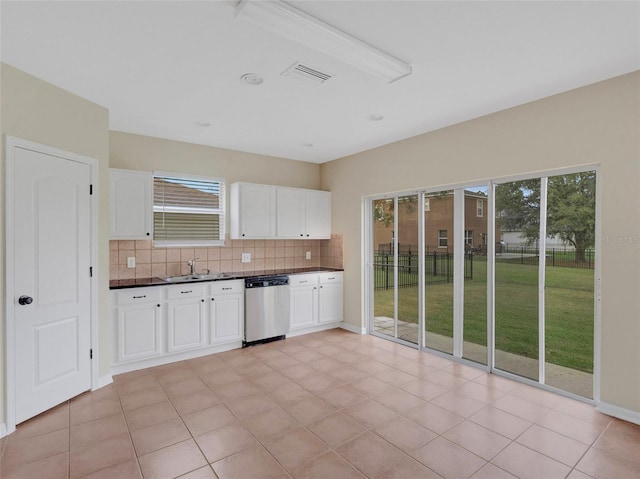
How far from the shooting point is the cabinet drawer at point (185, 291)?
4020mm

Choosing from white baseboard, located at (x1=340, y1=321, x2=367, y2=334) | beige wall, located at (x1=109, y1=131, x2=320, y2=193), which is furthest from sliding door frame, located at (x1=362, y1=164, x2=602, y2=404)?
beige wall, located at (x1=109, y1=131, x2=320, y2=193)

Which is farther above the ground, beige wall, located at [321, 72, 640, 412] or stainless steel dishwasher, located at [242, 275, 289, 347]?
beige wall, located at [321, 72, 640, 412]

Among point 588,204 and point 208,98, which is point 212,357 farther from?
point 588,204

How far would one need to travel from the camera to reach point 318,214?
18.8ft

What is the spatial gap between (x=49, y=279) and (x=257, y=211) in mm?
2640

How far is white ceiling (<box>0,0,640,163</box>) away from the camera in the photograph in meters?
2.02

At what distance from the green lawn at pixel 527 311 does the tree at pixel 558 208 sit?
0.31m

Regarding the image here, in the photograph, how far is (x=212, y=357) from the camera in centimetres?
425

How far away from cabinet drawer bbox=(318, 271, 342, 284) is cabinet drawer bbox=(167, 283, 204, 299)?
72.3 inches

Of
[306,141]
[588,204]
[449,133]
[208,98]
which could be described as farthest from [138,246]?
[588,204]

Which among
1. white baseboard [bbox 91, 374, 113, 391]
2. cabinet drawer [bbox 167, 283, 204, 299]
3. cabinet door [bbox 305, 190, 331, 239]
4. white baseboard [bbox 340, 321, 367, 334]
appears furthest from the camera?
cabinet door [bbox 305, 190, 331, 239]

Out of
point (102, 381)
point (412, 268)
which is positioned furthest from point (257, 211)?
point (102, 381)

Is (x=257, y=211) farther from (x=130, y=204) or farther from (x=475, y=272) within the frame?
(x=475, y=272)

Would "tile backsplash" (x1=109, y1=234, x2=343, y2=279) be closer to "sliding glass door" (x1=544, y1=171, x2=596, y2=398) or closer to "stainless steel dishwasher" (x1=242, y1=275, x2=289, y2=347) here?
"stainless steel dishwasher" (x1=242, y1=275, x2=289, y2=347)
